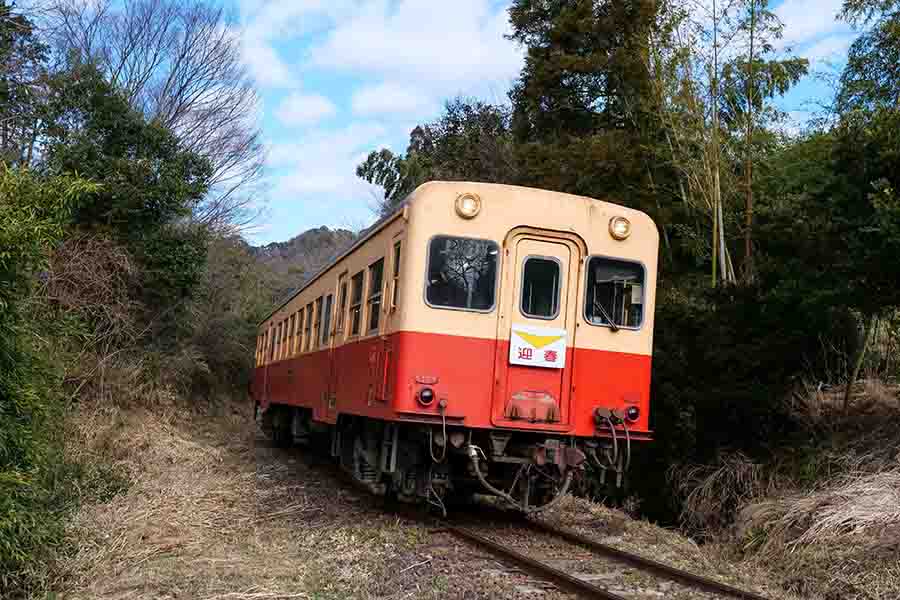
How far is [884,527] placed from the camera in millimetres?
7078

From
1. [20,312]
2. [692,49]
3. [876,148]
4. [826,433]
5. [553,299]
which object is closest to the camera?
[20,312]

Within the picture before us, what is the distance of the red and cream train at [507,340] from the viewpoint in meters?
7.50

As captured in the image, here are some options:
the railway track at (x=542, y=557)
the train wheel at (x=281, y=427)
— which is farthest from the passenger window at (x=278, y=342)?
the railway track at (x=542, y=557)

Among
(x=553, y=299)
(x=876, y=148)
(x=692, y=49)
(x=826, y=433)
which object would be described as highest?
(x=692, y=49)

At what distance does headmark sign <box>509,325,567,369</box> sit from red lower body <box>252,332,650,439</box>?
0.20ft

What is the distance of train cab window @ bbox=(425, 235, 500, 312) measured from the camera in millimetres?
7602

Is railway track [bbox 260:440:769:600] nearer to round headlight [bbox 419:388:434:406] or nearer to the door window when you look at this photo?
round headlight [bbox 419:388:434:406]

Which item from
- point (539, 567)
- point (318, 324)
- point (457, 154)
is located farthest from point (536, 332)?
point (457, 154)

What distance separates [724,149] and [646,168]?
247 cm

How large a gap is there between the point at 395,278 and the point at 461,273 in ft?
2.13

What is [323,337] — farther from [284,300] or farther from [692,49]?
[692,49]

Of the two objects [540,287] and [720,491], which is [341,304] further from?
[720,491]

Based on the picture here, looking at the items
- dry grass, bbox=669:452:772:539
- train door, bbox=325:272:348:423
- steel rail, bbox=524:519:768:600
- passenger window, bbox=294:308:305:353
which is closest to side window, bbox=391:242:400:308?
train door, bbox=325:272:348:423

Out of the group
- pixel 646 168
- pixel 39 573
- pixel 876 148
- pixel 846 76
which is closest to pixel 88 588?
pixel 39 573
